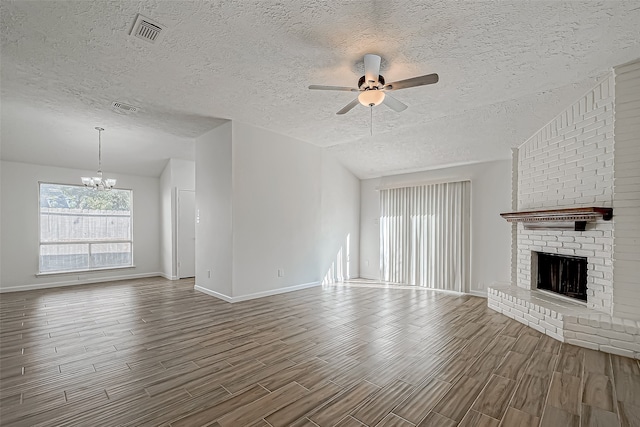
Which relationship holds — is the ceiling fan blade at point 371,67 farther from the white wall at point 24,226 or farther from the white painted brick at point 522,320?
the white wall at point 24,226

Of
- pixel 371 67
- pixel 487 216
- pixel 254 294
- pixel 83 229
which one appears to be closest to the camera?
pixel 371 67

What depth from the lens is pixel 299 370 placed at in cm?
259

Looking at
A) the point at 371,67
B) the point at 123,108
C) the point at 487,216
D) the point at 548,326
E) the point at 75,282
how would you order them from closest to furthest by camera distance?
the point at 371,67 < the point at 548,326 < the point at 123,108 < the point at 487,216 < the point at 75,282

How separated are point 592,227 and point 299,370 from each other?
364cm

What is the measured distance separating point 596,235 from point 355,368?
313cm

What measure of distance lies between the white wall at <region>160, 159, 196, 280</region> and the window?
87cm

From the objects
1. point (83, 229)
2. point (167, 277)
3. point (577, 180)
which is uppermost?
point (577, 180)

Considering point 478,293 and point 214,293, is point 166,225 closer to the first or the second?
point 214,293

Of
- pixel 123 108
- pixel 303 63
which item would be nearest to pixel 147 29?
pixel 303 63

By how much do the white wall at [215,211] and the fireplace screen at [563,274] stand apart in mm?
4729

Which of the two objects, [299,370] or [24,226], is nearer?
[299,370]

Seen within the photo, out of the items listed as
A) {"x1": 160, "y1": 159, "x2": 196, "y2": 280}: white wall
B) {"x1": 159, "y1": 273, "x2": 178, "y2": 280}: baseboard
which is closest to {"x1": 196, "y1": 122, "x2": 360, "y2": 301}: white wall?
{"x1": 159, "y1": 273, "x2": 178, "y2": 280}: baseboard

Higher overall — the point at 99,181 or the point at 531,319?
the point at 99,181

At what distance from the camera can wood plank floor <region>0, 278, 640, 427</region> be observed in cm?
199
